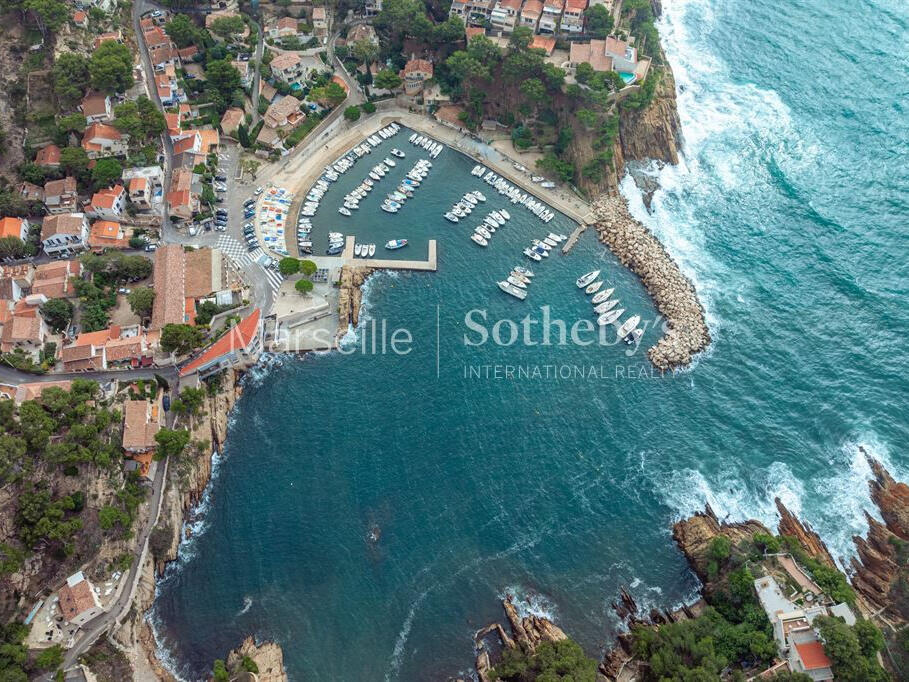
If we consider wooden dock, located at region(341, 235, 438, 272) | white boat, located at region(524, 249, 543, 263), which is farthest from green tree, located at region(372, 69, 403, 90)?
white boat, located at region(524, 249, 543, 263)

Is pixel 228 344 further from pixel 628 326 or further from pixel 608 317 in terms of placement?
pixel 628 326

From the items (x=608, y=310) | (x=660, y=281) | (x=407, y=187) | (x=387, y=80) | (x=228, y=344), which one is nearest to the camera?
(x=228, y=344)

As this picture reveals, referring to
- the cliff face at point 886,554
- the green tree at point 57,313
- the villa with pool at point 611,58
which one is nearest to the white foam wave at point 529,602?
the cliff face at point 886,554

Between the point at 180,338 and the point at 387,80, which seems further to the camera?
the point at 387,80

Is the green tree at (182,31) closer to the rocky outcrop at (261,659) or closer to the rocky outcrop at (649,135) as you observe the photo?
the rocky outcrop at (649,135)

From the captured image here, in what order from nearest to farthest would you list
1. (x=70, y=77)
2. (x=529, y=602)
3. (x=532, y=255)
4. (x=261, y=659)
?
(x=261, y=659), (x=529, y=602), (x=70, y=77), (x=532, y=255)

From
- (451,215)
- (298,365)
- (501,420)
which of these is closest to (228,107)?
(451,215)

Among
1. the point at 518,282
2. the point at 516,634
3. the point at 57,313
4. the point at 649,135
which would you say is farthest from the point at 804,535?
the point at 57,313
